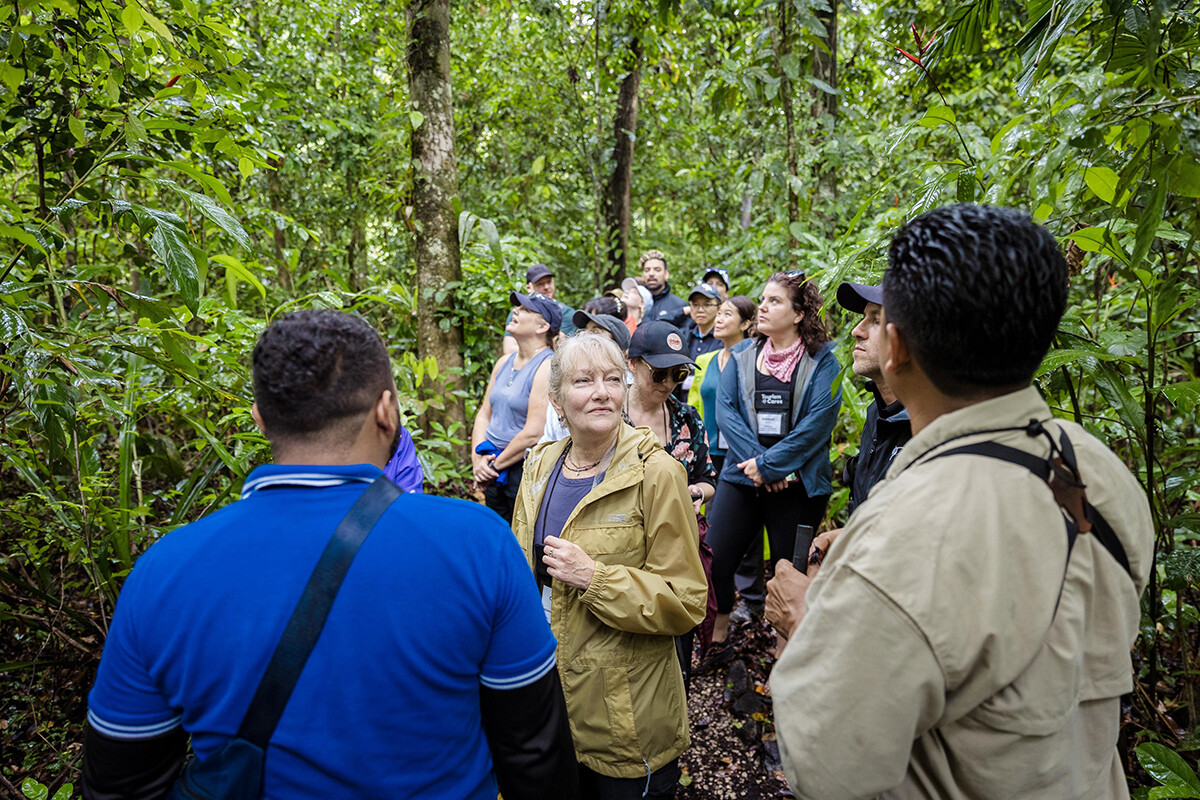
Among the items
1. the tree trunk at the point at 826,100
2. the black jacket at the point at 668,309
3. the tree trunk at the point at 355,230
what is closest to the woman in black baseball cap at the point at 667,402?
the tree trunk at the point at 826,100

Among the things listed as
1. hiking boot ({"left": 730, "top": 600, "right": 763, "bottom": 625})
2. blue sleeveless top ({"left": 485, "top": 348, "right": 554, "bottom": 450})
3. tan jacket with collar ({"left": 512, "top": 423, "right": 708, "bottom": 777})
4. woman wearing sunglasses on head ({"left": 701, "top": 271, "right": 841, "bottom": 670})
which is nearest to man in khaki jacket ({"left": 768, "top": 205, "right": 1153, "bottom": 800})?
tan jacket with collar ({"left": 512, "top": 423, "right": 708, "bottom": 777})

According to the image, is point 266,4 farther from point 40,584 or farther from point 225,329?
point 40,584

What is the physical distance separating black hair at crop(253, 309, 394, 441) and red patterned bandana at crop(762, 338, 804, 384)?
3.07 metres

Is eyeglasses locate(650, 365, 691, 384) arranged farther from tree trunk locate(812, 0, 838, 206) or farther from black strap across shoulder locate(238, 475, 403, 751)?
tree trunk locate(812, 0, 838, 206)

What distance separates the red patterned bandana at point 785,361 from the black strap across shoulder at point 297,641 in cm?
320

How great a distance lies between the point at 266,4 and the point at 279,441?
322 inches

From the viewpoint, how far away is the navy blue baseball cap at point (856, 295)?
239 centimetres

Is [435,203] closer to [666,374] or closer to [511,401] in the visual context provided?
[511,401]

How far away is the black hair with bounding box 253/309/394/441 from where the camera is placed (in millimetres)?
1183

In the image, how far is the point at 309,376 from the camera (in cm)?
118

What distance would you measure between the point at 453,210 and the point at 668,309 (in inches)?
98.8

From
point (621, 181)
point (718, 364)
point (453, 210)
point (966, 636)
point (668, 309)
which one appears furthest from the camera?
point (621, 181)

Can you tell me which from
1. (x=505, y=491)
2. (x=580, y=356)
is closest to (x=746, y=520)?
(x=505, y=491)

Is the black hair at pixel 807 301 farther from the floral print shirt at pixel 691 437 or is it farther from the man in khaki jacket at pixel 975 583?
the man in khaki jacket at pixel 975 583
